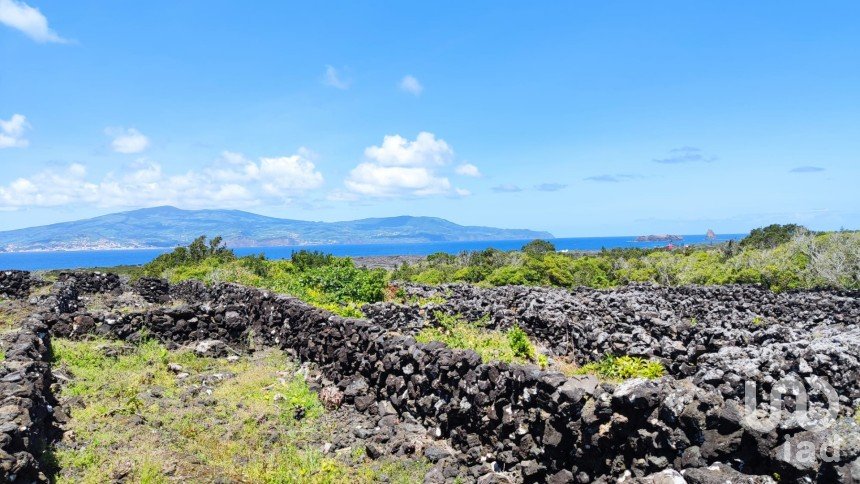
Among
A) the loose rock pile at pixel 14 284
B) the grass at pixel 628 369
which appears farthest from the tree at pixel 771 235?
the loose rock pile at pixel 14 284

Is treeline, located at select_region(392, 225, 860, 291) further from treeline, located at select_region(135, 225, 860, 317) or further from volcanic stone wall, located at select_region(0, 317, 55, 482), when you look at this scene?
volcanic stone wall, located at select_region(0, 317, 55, 482)

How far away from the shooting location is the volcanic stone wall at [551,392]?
5.37 metres

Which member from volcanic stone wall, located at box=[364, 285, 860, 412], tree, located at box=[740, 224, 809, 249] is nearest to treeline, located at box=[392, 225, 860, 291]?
volcanic stone wall, located at box=[364, 285, 860, 412]

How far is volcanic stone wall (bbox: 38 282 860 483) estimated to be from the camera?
5.37 metres

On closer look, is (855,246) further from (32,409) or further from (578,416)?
(32,409)

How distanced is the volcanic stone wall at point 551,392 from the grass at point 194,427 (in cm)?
132

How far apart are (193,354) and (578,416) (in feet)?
40.2

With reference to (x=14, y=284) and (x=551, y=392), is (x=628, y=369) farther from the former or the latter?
(x=14, y=284)

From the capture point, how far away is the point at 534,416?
7.67 meters

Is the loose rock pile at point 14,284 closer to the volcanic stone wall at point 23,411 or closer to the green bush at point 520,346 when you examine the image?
the volcanic stone wall at point 23,411

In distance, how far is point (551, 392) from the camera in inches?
292

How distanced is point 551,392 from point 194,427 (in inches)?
264

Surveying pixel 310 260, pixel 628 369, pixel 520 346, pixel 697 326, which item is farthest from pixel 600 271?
pixel 628 369

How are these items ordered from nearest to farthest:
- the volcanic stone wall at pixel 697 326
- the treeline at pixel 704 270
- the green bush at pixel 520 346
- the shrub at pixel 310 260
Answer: the volcanic stone wall at pixel 697 326
the green bush at pixel 520 346
the treeline at pixel 704 270
the shrub at pixel 310 260
